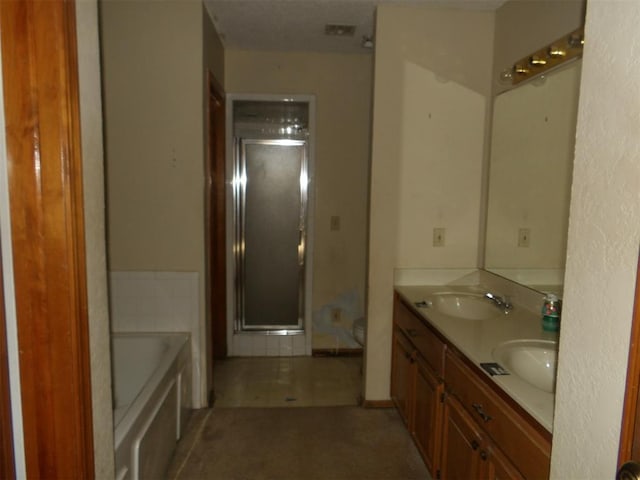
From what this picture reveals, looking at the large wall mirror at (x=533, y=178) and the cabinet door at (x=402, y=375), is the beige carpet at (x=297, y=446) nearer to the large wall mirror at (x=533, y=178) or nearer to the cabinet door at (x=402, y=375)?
the cabinet door at (x=402, y=375)

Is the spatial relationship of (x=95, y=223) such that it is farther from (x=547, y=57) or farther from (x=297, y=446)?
(x=547, y=57)

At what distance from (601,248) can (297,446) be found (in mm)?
2187

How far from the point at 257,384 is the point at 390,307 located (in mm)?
1252

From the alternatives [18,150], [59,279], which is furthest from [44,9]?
[59,279]

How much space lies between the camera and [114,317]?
110 inches

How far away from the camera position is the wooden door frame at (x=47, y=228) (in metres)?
0.81

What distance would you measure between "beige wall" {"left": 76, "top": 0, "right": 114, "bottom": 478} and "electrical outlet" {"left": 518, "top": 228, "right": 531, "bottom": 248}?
2118 mm

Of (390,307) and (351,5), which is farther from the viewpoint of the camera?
(390,307)

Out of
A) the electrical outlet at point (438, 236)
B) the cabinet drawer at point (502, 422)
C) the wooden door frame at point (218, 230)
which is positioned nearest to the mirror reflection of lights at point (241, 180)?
the wooden door frame at point (218, 230)

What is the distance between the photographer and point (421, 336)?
2289 millimetres

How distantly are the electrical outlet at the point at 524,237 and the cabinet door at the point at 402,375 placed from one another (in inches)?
33.4

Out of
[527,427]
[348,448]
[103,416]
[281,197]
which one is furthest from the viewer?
[281,197]

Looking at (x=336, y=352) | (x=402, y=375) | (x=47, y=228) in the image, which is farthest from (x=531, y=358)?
(x=336, y=352)

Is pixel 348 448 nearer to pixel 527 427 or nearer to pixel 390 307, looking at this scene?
pixel 390 307
